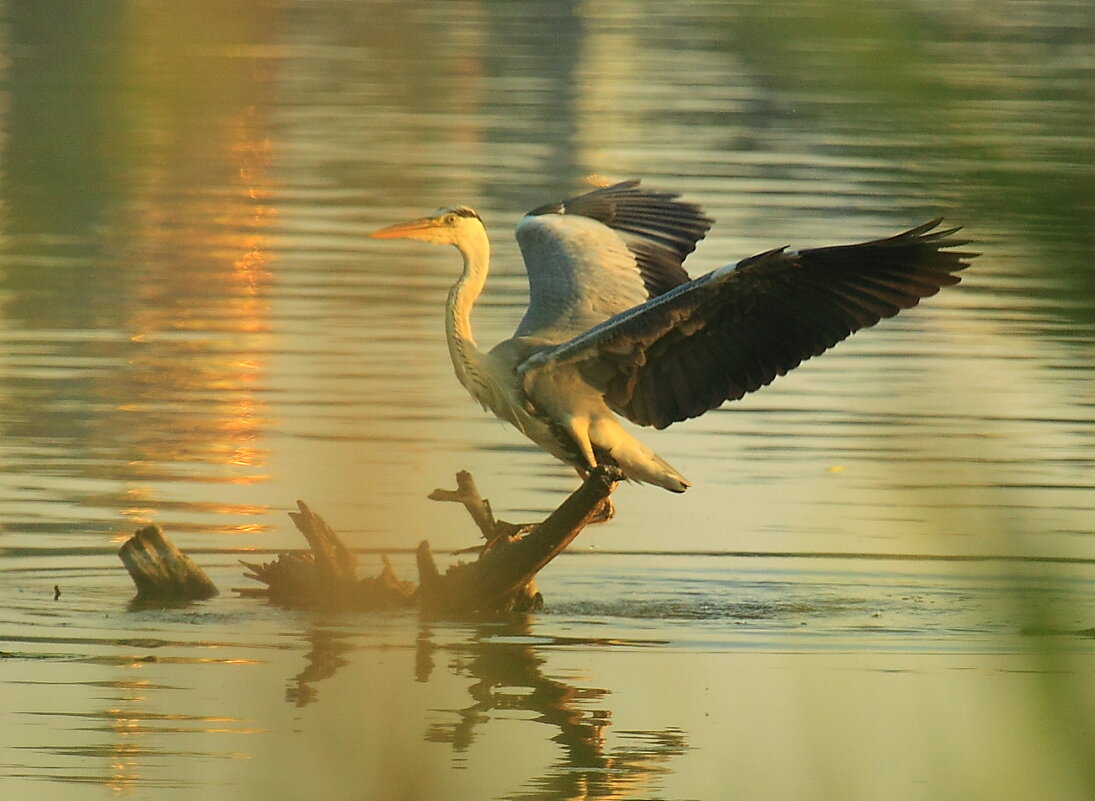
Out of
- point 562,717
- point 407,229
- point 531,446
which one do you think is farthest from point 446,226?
point 562,717

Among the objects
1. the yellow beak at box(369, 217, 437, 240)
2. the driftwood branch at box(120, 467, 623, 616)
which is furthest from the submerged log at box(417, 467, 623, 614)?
the yellow beak at box(369, 217, 437, 240)

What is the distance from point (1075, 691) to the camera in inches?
52.1

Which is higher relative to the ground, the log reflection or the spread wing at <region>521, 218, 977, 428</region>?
the spread wing at <region>521, 218, 977, 428</region>

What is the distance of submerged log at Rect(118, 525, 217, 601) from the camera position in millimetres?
7059

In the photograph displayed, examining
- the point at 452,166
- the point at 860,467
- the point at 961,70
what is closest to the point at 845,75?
the point at 961,70

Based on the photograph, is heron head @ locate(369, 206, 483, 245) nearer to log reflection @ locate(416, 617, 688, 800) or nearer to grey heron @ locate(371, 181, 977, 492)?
grey heron @ locate(371, 181, 977, 492)

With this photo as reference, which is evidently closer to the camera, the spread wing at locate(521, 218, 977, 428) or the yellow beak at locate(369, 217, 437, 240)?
the spread wing at locate(521, 218, 977, 428)

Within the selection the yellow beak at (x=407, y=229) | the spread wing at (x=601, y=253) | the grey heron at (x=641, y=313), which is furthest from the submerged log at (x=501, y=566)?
the yellow beak at (x=407, y=229)

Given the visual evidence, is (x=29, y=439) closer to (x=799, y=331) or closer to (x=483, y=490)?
(x=483, y=490)

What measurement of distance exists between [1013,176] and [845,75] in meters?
0.13

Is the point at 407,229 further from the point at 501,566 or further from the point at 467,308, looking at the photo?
the point at 501,566

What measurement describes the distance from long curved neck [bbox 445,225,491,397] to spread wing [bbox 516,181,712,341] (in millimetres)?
236

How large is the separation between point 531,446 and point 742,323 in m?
3.41

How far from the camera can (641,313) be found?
20.4 feet
